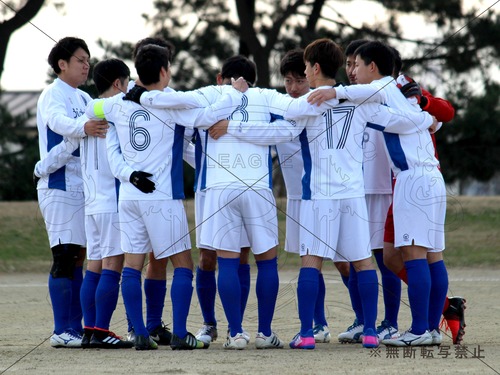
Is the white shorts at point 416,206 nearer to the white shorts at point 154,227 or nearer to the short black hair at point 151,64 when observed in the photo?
the white shorts at point 154,227

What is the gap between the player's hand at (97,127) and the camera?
7.04 m

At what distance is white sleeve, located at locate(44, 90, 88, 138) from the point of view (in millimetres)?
7141

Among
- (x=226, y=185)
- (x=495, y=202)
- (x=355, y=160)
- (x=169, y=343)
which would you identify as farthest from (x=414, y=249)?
(x=495, y=202)

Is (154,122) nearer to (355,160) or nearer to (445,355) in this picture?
(355,160)

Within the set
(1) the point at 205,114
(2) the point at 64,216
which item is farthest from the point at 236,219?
(2) the point at 64,216

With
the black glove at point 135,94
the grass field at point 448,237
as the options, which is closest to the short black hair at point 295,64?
the black glove at point 135,94

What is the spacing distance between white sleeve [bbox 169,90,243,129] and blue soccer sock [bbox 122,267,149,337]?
1064mm

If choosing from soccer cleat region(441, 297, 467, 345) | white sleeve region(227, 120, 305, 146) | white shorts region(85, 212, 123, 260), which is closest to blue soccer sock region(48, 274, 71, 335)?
white shorts region(85, 212, 123, 260)

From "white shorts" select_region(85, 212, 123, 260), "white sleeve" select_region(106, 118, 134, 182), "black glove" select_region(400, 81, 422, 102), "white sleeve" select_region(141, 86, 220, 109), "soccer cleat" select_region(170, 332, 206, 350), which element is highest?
"black glove" select_region(400, 81, 422, 102)

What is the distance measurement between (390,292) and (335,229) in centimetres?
99

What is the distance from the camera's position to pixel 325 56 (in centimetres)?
683

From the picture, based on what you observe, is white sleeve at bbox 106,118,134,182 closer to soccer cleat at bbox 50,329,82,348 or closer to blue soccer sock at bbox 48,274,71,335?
blue soccer sock at bbox 48,274,71,335

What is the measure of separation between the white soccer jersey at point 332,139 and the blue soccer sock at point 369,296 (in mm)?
554

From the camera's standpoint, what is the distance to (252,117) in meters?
6.90
